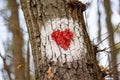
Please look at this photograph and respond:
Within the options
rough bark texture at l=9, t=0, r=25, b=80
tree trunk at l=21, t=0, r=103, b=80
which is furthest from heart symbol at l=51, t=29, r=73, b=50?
rough bark texture at l=9, t=0, r=25, b=80

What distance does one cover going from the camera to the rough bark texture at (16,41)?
9.76 ft

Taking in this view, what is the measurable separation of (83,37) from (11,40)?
243 cm

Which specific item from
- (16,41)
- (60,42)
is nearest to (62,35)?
(60,42)

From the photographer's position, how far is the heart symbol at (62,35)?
130 centimetres

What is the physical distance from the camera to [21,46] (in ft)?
11.1

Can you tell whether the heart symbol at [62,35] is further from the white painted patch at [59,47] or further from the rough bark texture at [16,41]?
the rough bark texture at [16,41]

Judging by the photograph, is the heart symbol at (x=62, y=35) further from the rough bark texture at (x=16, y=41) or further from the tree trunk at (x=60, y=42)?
the rough bark texture at (x=16, y=41)

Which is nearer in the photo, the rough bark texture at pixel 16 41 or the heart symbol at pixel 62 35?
the heart symbol at pixel 62 35

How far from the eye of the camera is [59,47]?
1.29m

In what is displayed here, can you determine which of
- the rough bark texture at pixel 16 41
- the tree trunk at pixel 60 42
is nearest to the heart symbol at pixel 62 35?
the tree trunk at pixel 60 42

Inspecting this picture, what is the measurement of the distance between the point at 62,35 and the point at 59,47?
0.06m

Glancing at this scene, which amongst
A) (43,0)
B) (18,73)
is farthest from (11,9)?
(43,0)

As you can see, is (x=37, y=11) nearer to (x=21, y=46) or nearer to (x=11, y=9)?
(x=21, y=46)

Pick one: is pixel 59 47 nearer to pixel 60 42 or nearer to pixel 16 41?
pixel 60 42
